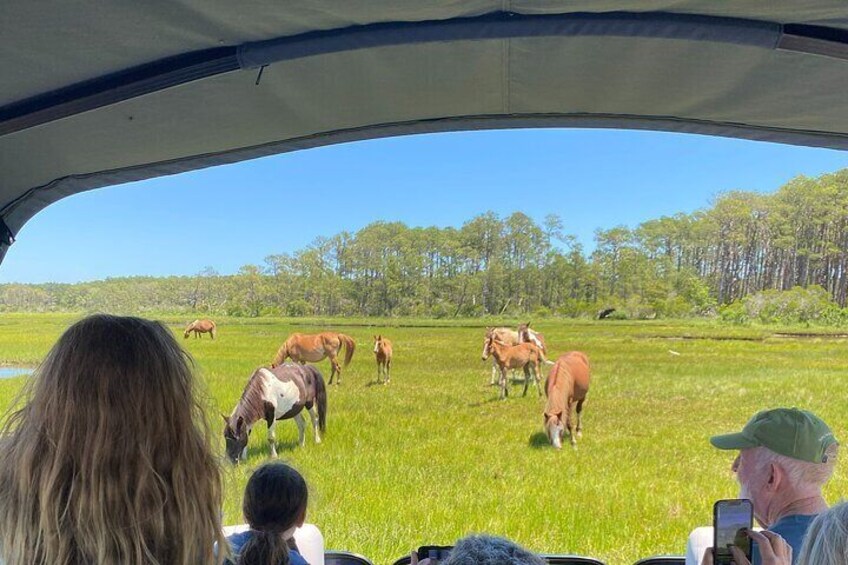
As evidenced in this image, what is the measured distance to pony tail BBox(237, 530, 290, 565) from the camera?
997 millimetres

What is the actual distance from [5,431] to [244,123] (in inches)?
39.9

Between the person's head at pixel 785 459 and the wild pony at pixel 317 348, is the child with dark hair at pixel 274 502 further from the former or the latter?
the wild pony at pixel 317 348

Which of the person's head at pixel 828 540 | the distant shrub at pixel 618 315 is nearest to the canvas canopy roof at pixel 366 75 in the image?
the person's head at pixel 828 540

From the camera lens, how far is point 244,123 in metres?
1.54

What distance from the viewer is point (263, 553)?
1.00 meters

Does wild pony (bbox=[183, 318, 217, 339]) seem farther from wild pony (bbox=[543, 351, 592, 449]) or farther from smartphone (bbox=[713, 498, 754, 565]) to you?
smartphone (bbox=[713, 498, 754, 565])

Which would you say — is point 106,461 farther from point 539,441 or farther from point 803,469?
point 539,441

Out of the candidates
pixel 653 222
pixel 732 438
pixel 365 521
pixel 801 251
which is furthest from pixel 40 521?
pixel 801 251

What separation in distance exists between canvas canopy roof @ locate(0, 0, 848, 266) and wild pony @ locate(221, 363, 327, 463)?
290 centimetres

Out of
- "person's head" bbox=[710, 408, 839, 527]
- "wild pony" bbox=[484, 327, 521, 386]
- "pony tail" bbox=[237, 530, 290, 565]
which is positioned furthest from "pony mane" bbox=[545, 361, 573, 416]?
"pony tail" bbox=[237, 530, 290, 565]

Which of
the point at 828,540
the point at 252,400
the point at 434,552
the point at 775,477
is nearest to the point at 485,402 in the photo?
the point at 252,400

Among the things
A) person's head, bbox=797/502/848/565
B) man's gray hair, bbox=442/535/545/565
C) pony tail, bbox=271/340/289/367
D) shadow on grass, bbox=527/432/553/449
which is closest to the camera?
man's gray hair, bbox=442/535/545/565

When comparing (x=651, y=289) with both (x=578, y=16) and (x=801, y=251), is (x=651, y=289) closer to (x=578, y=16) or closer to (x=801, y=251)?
(x=801, y=251)

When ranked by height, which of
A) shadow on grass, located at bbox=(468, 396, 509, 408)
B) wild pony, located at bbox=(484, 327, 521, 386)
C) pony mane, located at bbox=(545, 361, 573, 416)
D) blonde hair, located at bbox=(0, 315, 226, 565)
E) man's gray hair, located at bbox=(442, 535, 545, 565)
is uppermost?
blonde hair, located at bbox=(0, 315, 226, 565)
